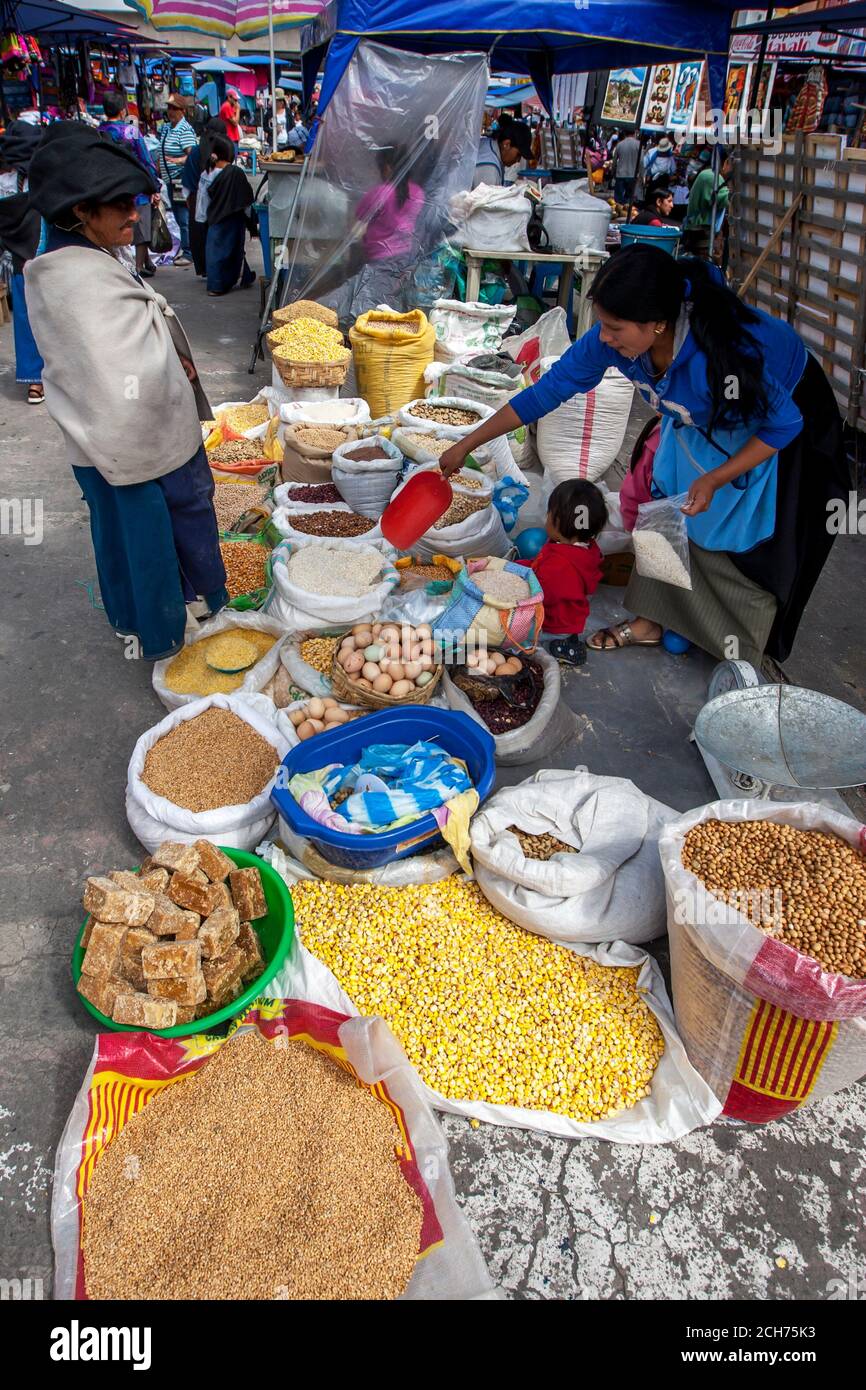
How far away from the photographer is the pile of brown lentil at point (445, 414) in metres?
4.57

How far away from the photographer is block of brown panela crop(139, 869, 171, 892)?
217cm

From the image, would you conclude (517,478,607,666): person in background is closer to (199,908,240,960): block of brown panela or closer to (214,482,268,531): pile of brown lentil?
(214,482,268,531): pile of brown lentil

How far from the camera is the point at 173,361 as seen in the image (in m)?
2.68

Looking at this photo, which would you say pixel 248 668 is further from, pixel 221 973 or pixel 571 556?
pixel 221 973

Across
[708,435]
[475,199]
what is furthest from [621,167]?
[708,435]

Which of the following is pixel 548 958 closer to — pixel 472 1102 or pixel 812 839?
pixel 472 1102

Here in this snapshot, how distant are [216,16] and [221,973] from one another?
1668 centimetres

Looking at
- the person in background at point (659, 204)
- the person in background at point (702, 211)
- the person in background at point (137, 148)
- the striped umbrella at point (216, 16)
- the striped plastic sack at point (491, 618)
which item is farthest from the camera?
the striped umbrella at point (216, 16)

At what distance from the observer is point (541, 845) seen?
239 cm

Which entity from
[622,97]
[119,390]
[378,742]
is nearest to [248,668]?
[378,742]

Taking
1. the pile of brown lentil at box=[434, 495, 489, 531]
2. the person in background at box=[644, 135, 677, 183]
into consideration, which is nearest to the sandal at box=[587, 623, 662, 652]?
the pile of brown lentil at box=[434, 495, 489, 531]

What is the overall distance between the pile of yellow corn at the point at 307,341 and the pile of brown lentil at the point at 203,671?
2398 millimetres

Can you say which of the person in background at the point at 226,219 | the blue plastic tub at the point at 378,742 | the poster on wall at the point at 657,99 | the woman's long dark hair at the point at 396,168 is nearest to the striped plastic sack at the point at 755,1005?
the blue plastic tub at the point at 378,742

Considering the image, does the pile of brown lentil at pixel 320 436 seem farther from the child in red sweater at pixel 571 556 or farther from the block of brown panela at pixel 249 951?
the block of brown panela at pixel 249 951
